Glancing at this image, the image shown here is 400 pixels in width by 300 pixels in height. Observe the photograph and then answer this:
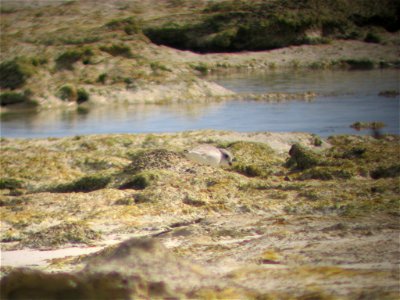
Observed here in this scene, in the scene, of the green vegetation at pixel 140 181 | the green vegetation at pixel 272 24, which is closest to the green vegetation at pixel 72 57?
the green vegetation at pixel 272 24

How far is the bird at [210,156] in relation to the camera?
946 cm

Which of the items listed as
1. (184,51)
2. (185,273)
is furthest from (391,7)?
(185,273)

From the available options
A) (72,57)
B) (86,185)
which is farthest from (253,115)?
(72,57)

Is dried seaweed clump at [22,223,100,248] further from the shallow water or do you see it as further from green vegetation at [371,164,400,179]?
the shallow water

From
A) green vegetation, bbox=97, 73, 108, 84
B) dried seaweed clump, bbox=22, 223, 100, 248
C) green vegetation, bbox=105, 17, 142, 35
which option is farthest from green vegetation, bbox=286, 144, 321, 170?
green vegetation, bbox=105, 17, 142, 35

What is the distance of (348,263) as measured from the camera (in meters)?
4.68

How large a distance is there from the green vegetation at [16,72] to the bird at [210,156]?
11.4m

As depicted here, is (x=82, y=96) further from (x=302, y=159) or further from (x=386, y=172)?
(x=386, y=172)

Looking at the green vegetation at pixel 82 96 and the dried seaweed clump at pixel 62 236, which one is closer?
the dried seaweed clump at pixel 62 236

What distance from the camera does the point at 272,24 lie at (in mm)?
26438

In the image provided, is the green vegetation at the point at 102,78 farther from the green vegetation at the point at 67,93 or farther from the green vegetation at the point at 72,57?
the green vegetation at the point at 72,57

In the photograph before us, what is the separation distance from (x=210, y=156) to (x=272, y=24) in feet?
57.2

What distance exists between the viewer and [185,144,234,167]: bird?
946cm

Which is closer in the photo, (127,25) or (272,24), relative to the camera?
(127,25)
